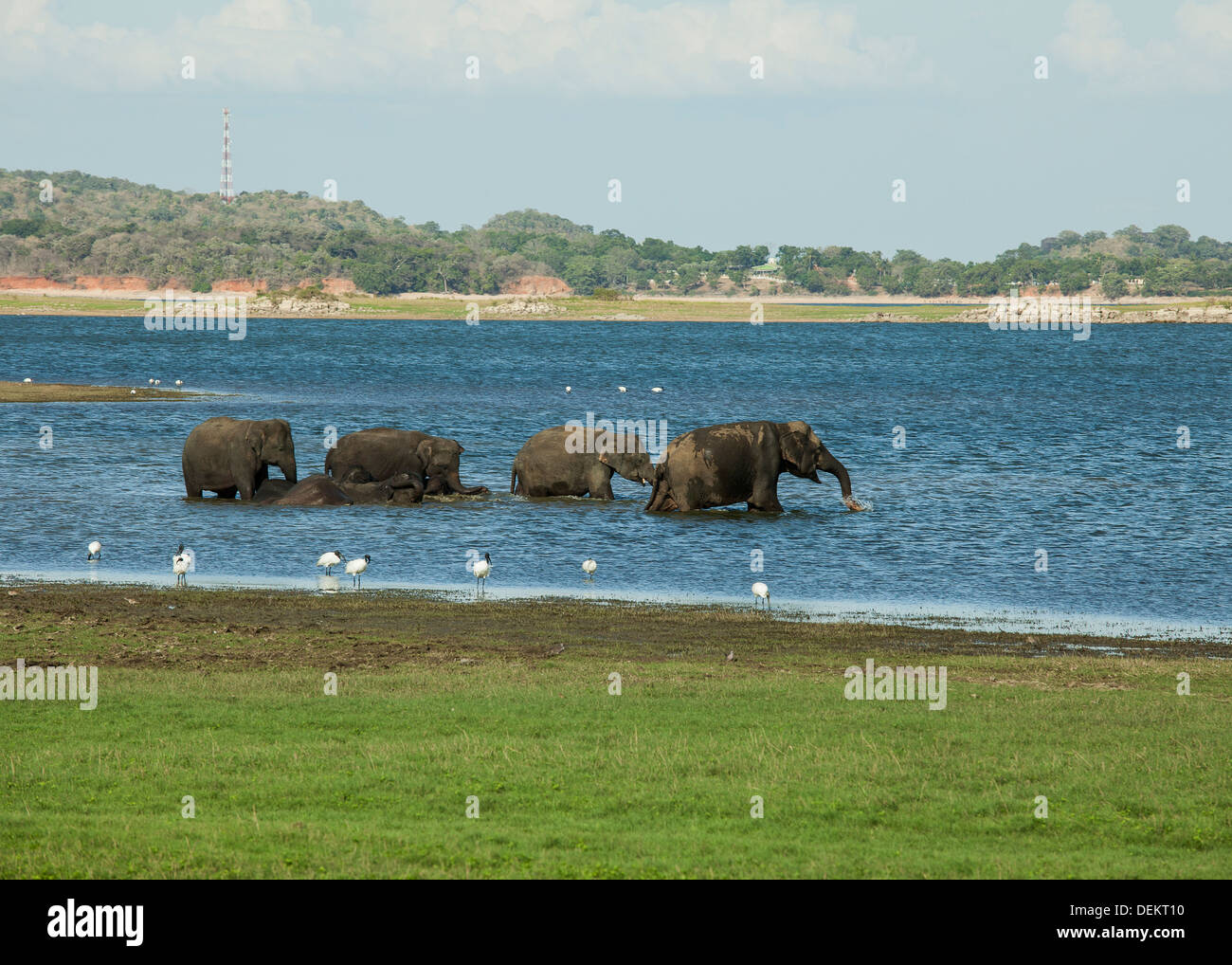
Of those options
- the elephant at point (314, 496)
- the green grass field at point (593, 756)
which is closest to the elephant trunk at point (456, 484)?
the elephant at point (314, 496)

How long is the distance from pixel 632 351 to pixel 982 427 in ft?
289

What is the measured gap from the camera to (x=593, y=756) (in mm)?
14219

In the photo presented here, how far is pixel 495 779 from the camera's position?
44.2ft

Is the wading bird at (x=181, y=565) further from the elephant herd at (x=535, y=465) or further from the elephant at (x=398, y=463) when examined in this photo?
the elephant at (x=398, y=463)

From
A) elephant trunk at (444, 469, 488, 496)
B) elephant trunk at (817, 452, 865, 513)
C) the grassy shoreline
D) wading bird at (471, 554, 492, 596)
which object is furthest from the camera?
the grassy shoreline

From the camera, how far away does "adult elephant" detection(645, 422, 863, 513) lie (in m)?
37.0

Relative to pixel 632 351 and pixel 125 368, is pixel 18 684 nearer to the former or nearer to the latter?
pixel 125 368

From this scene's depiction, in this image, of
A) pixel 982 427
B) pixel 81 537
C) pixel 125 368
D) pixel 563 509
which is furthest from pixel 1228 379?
pixel 81 537

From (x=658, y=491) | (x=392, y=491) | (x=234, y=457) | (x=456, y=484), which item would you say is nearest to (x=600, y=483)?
(x=658, y=491)

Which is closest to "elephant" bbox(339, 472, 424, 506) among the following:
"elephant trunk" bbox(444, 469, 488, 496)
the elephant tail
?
"elephant trunk" bbox(444, 469, 488, 496)
